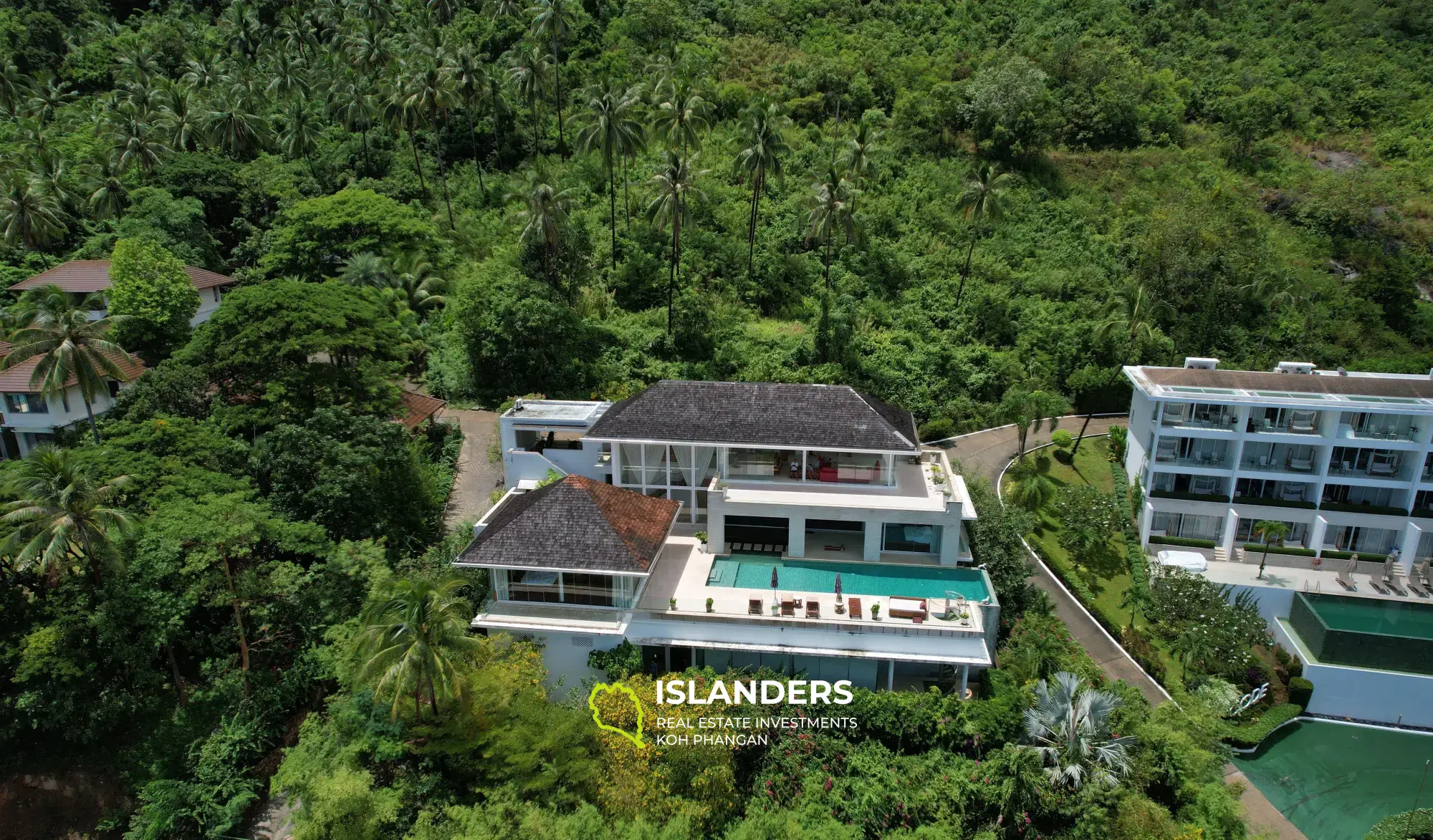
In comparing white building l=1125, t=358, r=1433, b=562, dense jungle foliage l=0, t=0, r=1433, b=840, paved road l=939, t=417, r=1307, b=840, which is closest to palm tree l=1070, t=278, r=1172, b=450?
dense jungle foliage l=0, t=0, r=1433, b=840

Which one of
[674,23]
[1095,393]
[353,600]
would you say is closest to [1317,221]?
[1095,393]

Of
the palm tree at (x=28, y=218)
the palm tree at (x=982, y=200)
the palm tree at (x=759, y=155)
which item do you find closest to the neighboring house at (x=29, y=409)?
the palm tree at (x=28, y=218)

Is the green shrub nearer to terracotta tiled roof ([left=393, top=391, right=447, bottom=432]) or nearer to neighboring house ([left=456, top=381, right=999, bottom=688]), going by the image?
neighboring house ([left=456, top=381, right=999, bottom=688])

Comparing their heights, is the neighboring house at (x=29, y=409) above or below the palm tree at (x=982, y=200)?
below

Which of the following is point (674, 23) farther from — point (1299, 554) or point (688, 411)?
point (1299, 554)

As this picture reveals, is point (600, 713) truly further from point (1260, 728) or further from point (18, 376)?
point (18, 376)

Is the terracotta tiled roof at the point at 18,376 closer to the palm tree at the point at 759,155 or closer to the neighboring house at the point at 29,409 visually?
the neighboring house at the point at 29,409

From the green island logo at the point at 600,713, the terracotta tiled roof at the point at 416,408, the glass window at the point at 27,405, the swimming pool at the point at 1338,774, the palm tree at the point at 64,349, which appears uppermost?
the palm tree at the point at 64,349
